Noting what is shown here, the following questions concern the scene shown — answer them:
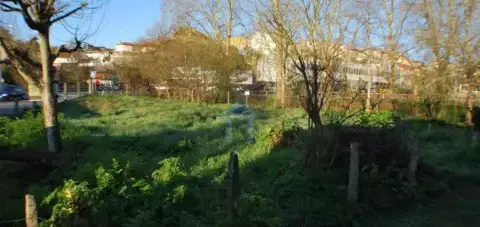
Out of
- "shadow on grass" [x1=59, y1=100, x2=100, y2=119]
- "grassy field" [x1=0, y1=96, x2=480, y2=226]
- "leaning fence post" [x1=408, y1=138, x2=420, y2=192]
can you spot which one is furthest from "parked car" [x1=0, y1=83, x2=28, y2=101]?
"leaning fence post" [x1=408, y1=138, x2=420, y2=192]

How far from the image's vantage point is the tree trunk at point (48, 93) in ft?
29.8

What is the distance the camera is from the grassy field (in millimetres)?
4914

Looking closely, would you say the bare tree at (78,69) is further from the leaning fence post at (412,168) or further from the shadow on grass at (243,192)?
the leaning fence post at (412,168)

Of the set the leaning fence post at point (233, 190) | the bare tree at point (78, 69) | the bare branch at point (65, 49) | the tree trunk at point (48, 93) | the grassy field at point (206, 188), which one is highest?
the bare tree at point (78, 69)

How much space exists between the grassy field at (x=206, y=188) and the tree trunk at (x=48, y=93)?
1022 mm

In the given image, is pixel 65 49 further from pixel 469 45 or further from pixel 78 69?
pixel 78 69

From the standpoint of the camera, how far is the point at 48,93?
912 centimetres

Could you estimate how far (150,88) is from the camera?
3425 cm

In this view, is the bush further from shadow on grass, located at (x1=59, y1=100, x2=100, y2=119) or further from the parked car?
the parked car

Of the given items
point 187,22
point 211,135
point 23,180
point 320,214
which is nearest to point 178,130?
point 211,135

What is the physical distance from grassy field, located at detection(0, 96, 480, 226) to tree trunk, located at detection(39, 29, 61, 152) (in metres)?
1.02

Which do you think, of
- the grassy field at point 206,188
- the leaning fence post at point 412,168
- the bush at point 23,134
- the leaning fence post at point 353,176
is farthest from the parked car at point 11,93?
the leaning fence post at point 353,176

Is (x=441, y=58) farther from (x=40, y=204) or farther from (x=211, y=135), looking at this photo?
(x=40, y=204)

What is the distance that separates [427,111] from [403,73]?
301 centimetres
